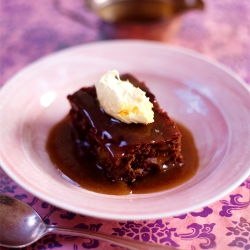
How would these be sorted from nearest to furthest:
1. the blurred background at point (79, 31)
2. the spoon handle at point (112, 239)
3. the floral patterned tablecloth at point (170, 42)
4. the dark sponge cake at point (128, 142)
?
the spoon handle at point (112, 239), the floral patterned tablecloth at point (170, 42), the dark sponge cake at point (128, 142), the blurred background at point (79, 31)

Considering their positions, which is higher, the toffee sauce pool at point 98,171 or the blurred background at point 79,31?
the blurred background at point 79,31

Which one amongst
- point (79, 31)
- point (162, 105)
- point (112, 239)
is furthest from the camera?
point (79, 31)

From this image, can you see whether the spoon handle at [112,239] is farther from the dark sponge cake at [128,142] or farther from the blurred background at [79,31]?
the blurred background at [79,31]

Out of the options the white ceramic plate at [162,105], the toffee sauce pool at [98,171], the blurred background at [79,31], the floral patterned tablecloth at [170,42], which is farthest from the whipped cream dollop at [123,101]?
the blurred background at [79,31]

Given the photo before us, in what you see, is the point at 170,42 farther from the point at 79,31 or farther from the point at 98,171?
the point at 98,171

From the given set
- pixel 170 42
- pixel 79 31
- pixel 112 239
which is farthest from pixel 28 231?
pixel 79 31

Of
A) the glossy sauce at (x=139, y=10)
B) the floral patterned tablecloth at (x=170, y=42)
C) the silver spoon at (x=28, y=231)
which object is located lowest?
the floral patterned tablecloth at (x=170, y=42)

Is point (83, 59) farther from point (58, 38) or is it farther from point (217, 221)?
point (217, 221)
